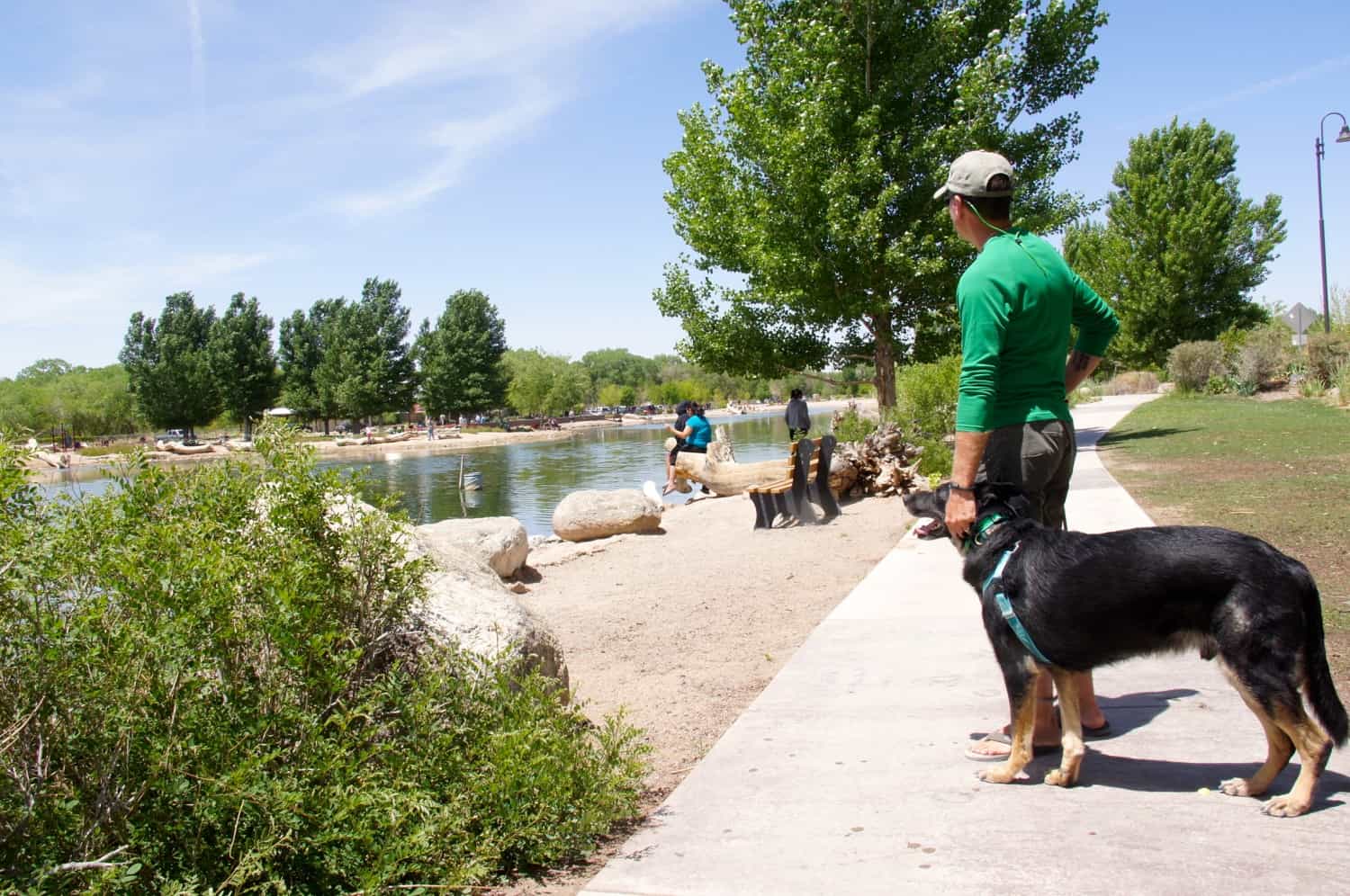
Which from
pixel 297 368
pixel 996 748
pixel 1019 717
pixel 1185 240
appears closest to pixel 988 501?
pixel 1019 717

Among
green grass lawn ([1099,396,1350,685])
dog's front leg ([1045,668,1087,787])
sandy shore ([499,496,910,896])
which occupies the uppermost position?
dog's front leg ([1045,668,1087,787])

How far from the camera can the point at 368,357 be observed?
84.6 m

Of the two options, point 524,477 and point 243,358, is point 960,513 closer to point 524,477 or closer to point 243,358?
point 524,477

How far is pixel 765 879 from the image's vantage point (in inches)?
111

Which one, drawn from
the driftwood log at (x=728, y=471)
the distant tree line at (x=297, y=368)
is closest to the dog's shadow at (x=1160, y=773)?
the driftwood log at (x=728, y=471)

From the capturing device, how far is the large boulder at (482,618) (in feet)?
13.1

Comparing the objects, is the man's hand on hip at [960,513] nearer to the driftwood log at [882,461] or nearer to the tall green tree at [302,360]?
the driftwood log at [882,461]

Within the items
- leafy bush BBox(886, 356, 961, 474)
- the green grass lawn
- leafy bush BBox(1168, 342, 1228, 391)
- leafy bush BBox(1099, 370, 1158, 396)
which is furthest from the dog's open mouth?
leafy bush BBox(1099, 370, 1158, 396)

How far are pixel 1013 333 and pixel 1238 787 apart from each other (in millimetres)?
1758

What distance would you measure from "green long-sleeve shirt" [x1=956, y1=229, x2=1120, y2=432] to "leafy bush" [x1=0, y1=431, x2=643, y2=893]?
6.27 feet

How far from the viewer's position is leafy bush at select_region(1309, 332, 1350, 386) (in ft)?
99.5

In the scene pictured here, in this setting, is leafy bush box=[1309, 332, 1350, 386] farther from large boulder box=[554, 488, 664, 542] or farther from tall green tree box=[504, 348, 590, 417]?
tall green tree box=[504, 348, 590, 417]

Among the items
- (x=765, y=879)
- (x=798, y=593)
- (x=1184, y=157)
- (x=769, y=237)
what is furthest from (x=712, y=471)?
(x=1184, y=157)

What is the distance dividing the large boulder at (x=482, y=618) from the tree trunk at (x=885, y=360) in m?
18.0
